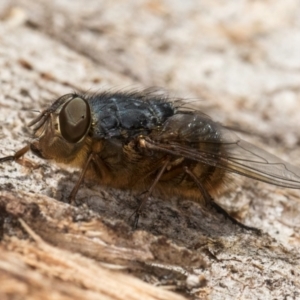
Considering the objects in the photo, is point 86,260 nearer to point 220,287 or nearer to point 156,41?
point 220,287

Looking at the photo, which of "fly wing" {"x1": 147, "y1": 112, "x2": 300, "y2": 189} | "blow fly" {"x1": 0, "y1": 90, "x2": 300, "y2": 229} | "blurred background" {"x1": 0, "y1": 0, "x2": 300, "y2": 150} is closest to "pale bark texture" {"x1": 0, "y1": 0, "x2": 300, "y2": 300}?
"blurred background" {"x1": 0, "y1": 0, "x2": 300, "y2": 150}

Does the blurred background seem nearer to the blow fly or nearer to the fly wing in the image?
the blow fly

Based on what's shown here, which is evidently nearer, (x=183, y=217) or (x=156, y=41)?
(x=183, y=217)

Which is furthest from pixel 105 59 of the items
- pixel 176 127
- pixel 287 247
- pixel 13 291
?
pixel 13 291

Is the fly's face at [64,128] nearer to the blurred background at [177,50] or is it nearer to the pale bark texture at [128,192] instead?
the pale bark texture at [128,192]

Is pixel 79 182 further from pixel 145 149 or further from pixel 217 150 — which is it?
pixel 217 150

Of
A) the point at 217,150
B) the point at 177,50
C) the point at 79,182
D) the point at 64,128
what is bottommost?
the point at 79,182

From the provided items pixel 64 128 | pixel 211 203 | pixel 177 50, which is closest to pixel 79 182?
pixel 64 128
